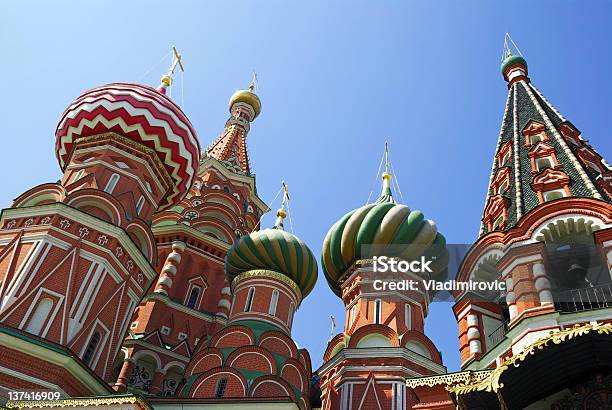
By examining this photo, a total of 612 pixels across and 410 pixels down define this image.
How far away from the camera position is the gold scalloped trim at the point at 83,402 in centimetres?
1007

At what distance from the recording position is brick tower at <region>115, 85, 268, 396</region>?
17.6 meters

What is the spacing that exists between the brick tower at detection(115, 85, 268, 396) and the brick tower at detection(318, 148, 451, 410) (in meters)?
4.16

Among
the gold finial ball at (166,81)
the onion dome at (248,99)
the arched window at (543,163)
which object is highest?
the onion dome at (248,99)

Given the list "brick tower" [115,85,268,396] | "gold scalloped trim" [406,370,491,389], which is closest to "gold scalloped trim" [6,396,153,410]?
"gold scalloped trim" [406,370,491,389]

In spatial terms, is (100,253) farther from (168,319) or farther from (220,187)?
(220,187)

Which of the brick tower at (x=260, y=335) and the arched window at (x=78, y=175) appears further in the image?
the arched window at (x=78, y=175)

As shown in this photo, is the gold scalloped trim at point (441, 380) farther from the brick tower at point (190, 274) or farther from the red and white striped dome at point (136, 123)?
the red and white striped dome at point (136, 123)

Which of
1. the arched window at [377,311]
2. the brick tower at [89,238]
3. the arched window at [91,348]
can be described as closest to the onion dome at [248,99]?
the brick tower at [89,238]

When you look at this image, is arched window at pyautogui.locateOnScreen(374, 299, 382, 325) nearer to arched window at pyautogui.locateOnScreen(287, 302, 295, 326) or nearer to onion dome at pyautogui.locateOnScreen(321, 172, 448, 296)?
onion dome at pyautogui.locateOnScreen(321, 172, 448, 296)

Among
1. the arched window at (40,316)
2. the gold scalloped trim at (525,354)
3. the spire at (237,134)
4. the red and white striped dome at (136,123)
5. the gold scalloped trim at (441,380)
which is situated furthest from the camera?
the spire at (237,134)

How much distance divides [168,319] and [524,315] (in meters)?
11.5

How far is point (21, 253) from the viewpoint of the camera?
14.1 m

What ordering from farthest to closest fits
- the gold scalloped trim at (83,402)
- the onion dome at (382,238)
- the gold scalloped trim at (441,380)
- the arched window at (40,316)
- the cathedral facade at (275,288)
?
the onion dome at (382,238) → the arched window at (40,316) → the cathedral facade at (275,288) → the gold scalloped trim at (441,380) → the gold scalloped trim at (83,402)

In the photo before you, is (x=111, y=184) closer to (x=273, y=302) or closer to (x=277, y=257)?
(x=277, y=257)
